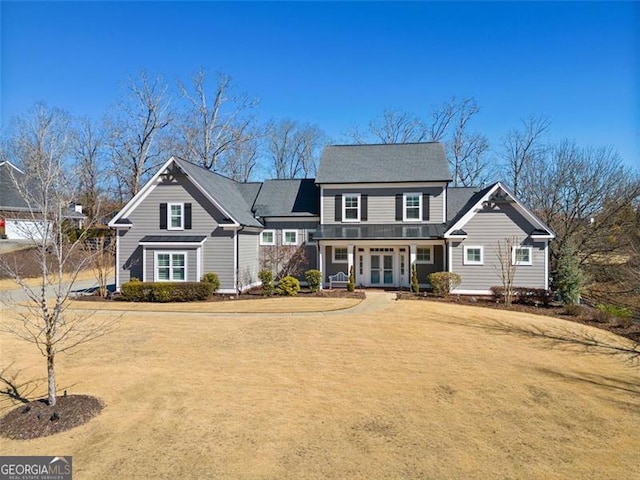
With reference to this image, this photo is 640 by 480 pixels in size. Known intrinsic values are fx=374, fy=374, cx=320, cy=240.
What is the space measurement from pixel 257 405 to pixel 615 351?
35.5 ft

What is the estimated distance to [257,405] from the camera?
6988 millimetres

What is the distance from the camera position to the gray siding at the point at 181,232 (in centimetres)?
2008

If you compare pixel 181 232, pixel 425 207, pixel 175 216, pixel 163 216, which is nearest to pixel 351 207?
pixel 425 207

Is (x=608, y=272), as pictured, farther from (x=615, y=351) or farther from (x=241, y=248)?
(x=241, y=248)

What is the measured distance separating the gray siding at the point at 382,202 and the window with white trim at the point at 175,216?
8.10 metres

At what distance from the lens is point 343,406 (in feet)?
22.8

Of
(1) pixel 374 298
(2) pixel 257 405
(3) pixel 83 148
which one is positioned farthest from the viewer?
(3) pixel 83 148

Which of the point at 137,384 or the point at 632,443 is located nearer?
the point at 632,443

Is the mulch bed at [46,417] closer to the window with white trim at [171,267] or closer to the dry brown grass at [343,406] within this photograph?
the dry brown grass at [343,406]

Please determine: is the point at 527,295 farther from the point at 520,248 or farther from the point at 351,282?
the point at 351,282

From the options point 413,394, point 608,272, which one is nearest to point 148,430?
point 413,394

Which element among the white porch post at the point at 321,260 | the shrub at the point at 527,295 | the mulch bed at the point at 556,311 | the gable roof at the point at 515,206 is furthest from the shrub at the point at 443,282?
the white porch post at the point at 321,260

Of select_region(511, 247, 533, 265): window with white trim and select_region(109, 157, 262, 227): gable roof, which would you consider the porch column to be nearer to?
select_region(109, 157, 262, 227): gable roof

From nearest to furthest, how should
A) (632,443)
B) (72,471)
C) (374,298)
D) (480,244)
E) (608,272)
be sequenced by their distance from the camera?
(72,471) → (632,443) → (374,298) → (480,244) → (608,272)
